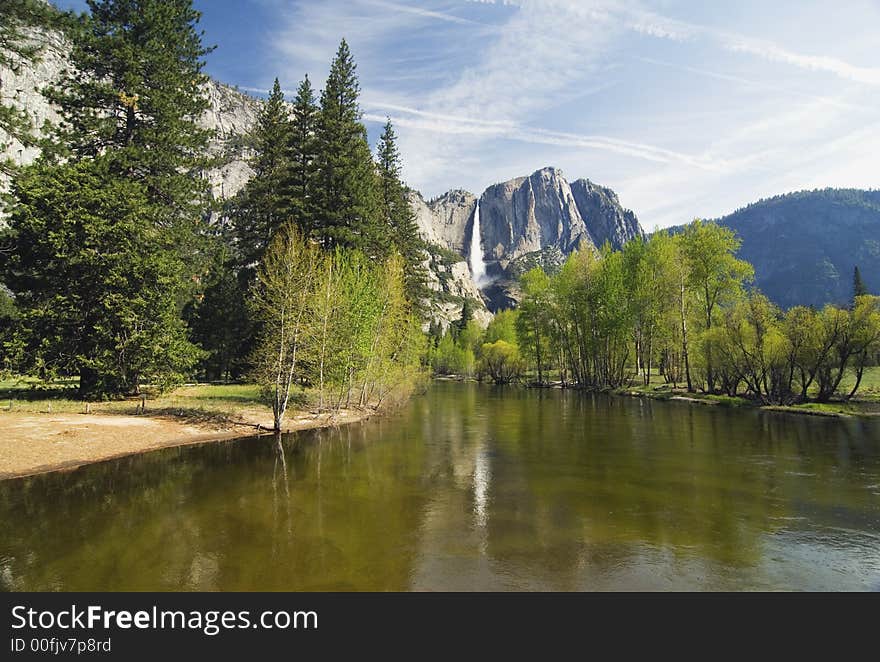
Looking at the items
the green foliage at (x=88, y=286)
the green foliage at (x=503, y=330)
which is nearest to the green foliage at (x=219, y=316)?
the green foliage at (x=88, y=286)

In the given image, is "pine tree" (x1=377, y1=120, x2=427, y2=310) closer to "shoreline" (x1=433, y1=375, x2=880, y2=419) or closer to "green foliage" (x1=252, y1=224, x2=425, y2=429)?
"green foliage" (x1=252, y1=224, x2=425, y2=429)

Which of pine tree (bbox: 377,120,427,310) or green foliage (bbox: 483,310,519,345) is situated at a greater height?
pine tree (bbox: 377,120,427,310)

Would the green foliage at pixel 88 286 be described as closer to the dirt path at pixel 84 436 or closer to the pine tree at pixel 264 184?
the dirt path at pixel 84 436

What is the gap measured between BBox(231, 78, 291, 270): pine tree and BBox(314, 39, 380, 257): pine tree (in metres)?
5.05

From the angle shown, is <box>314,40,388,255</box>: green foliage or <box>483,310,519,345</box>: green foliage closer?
<box>314,40,388,255</box>: green foliage

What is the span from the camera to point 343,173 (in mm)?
42406

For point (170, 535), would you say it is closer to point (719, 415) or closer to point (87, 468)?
point (87, 468)

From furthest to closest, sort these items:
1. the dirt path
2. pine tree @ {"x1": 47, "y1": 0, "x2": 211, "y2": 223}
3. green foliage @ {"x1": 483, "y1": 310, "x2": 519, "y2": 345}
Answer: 1. green foliage @ {"x1": 483, "y1": 310, "x2": 519, "y2": 345}
2. pine tree @ {"x1": 47, "y1": 0, "x2": 211, "y2": 223}
3. the dirt path

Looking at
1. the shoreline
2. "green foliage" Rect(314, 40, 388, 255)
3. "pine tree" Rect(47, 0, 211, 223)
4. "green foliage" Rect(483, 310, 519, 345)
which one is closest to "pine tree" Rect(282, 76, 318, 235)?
"green foliage" Rect(314, 40, 388, 255)

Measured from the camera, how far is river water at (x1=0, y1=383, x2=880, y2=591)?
912 cm

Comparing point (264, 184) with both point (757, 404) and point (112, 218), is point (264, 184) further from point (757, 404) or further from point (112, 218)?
point (757, 404)

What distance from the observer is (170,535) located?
1116 centimetres
